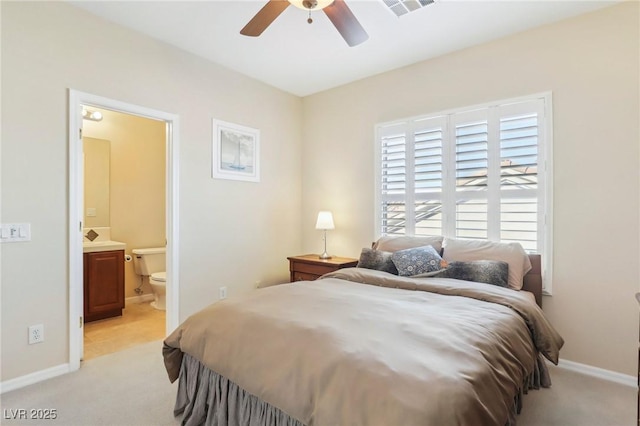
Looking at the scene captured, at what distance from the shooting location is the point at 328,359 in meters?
1.33

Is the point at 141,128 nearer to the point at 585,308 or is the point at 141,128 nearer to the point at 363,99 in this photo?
the point at 363,99

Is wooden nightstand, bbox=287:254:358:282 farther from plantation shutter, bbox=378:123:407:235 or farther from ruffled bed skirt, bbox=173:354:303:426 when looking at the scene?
ruffled bed skirt, bbox=173:354:303:426

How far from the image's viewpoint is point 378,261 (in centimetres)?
303

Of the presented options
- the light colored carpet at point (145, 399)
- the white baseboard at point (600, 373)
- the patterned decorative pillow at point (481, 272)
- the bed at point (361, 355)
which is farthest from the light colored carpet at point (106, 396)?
the white baseboard at point (600, 373)

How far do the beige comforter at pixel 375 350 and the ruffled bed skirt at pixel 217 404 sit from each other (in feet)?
0.32

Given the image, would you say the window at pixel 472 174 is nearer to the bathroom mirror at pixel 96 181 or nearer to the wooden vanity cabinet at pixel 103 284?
the wooden vanity cabinet at pixel 103 284

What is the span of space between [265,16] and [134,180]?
136 inches

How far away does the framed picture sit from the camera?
3.55 meters

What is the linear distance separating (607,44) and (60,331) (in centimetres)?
464

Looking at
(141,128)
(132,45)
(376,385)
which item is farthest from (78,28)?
(376,385)

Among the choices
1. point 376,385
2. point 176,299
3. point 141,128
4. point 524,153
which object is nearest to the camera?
point 376,385

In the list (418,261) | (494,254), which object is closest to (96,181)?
(418,261)

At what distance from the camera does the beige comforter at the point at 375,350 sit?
44.6 inches

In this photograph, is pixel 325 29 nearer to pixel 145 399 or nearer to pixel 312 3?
pixel 312 3
